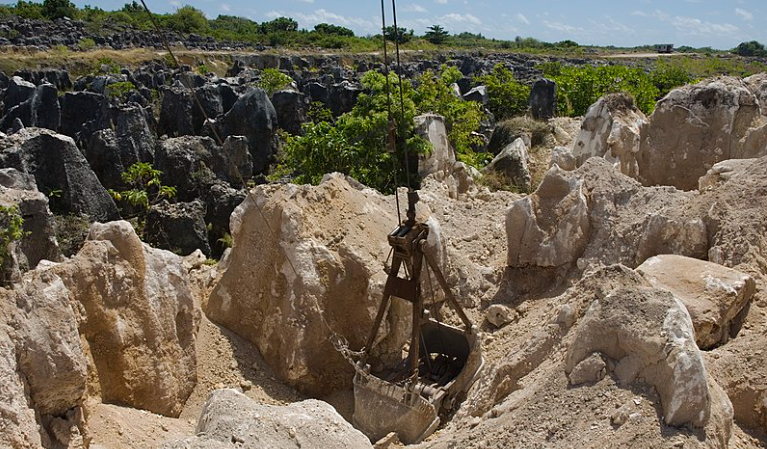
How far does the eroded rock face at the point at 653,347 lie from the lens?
414cm

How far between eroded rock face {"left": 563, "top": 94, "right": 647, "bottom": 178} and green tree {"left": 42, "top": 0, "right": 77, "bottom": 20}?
57.2m

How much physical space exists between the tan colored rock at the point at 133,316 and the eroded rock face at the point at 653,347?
Answer: 3.73 m

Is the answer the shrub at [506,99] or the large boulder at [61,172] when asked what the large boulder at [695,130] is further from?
the shrub at [506,99]

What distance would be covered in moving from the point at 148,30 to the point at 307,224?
166 ft

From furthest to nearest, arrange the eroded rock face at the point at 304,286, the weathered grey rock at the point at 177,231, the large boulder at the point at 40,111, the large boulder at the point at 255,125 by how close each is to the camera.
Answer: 1. the large boulder at the point at 40,111
2. the large boulder at the point at 255,125
3. the weathered grey rock at the point at 177,231
4. the eroded rock face at the point at 304,286

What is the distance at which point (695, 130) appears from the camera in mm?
11055

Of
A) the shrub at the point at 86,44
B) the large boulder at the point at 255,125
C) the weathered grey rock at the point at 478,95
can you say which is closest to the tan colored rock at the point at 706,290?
the large boulder at the point at 255,125

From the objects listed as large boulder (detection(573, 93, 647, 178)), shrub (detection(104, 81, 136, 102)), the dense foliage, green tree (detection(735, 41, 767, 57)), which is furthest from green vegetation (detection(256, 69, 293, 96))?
green tree (detection(735, 41, 767, 57))

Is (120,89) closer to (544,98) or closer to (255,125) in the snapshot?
(255,125)

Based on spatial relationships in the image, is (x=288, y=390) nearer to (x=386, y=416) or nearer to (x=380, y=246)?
(x=386, y=416)

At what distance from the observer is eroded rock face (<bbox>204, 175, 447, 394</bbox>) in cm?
737

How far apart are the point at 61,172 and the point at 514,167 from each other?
916 cm

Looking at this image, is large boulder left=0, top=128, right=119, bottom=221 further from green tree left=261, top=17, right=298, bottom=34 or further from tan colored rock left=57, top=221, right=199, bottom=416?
green tree left=261, top=17, right=298, bottom=34

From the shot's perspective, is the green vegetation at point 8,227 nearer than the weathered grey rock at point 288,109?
Yes
